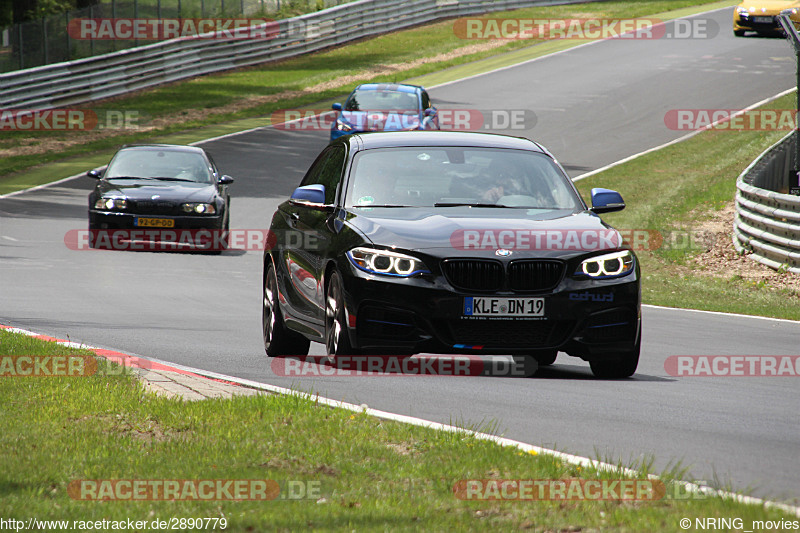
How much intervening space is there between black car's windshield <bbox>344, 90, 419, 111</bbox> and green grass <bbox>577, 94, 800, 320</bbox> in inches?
172

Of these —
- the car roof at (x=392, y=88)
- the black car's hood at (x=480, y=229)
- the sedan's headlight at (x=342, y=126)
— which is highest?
the black car's hood at (x=480, y=229)

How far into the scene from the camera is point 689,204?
2634 cm

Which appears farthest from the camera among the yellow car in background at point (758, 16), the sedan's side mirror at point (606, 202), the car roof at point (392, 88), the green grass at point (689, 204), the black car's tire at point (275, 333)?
the yellow car in background at point (758, 16)

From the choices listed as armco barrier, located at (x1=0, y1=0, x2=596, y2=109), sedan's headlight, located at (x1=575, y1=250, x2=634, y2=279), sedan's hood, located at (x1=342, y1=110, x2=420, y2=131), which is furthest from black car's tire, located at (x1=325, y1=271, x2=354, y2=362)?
armco barrier, located at (x1=0, y1=0, x2=596, y2=109)

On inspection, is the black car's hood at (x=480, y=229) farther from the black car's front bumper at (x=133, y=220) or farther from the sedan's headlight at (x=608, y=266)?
the black car's front bumper at (x=133, y=220)

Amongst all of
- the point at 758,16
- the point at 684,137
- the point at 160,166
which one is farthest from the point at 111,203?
A: the point at 758,16

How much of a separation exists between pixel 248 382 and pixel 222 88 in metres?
34.4

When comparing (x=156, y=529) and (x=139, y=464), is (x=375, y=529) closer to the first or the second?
(x=156, y=529)

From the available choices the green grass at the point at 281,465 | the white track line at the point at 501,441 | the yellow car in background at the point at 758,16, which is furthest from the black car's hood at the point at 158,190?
the yellow car in background at the point at 758,16

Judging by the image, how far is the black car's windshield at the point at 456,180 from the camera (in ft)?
30.0

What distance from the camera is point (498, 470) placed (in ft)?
18.4

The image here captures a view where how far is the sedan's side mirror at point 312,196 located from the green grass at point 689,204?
8105mm

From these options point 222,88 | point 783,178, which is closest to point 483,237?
point 783,178

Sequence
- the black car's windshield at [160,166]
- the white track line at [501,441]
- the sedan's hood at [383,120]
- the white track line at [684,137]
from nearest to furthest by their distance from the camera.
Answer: the white track line at [501,441]
the black car's windshield at [160,166]
the sedan's hood at [383,120]
the white track line at [684,137]
